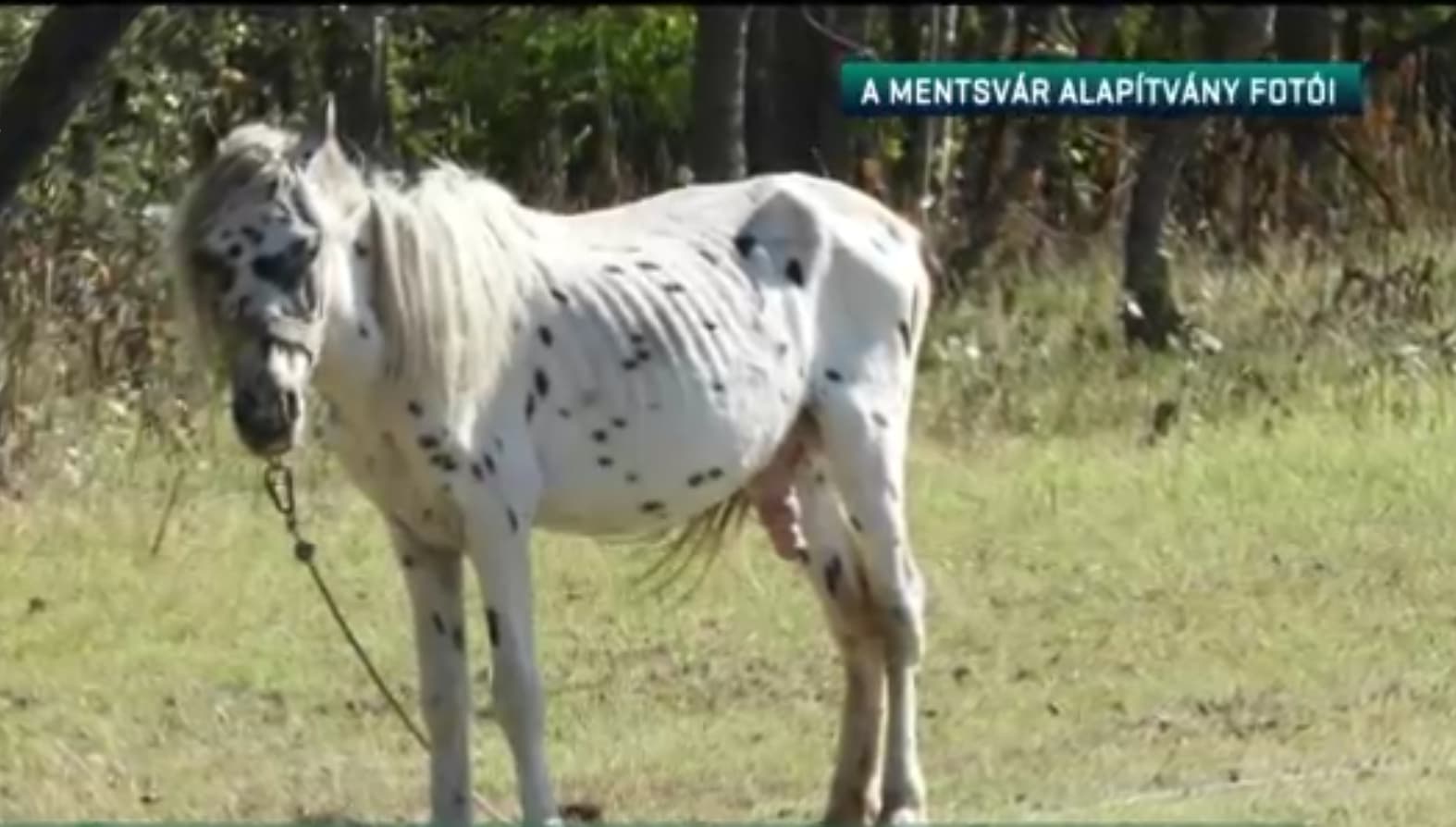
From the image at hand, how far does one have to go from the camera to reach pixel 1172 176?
49.3 feet

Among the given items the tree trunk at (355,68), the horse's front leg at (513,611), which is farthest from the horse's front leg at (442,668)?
the tree trunk at (355,68)

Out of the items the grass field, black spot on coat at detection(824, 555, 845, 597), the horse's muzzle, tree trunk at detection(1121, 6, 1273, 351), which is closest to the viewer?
the horse's muzzle

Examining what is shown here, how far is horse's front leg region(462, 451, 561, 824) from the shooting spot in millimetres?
7188

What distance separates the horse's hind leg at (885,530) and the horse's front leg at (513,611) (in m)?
0.91

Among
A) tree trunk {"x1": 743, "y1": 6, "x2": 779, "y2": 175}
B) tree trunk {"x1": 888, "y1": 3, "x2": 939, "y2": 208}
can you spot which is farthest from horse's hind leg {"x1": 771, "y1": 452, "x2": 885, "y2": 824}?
tree trunk {"x1": 743, "y1": 6, "x2": 779, "y2": 175}

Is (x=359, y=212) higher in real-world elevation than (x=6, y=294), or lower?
higher

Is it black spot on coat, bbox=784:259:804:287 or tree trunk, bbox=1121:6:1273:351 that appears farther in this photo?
tree trunk, bbox=1121:6:1273:351

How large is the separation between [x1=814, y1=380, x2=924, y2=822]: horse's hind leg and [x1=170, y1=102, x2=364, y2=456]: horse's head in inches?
51.5

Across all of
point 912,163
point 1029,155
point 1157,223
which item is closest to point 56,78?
point 1157,223

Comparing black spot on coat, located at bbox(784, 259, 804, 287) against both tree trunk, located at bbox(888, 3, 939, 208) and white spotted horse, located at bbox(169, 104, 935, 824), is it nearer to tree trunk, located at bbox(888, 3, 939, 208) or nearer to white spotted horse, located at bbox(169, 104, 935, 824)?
white spotted horse, located at bbox(169, 104, 935, 824)

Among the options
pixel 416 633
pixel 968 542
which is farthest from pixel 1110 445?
pixel 416 633

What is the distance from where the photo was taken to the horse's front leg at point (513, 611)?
7.19 m

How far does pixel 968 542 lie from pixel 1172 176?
169 inches

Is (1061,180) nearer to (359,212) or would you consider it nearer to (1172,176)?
(1172,176)
